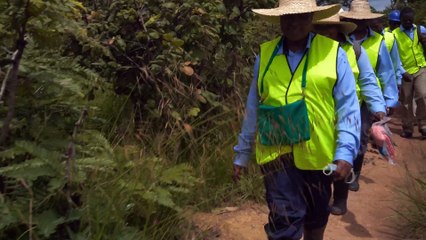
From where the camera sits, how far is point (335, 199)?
564cm

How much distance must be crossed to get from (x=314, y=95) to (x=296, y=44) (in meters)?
0.35

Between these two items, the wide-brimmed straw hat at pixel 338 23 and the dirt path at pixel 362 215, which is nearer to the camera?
the dirt path at pixel 362 215

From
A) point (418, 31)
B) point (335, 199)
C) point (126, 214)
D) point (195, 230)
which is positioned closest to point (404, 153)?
point (418, 31)

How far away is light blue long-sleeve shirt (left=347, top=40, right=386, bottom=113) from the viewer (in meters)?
5.07

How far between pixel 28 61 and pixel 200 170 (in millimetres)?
1941

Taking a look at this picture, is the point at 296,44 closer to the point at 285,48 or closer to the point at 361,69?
the point at 285,48

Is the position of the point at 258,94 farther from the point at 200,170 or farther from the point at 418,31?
the point at 418,31

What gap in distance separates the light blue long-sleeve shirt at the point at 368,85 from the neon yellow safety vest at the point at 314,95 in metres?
1.20

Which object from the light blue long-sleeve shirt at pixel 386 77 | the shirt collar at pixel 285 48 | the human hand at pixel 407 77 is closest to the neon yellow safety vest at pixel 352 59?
the light blue long-sleeve shirt at pixel 386 77

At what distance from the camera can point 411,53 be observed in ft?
31.2

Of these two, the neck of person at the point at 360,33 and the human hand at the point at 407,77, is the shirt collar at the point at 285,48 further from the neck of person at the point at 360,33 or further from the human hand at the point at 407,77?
the human hand at the point at 407,77

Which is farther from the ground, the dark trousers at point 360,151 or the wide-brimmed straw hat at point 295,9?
the wide-brimmed straw hat at point 295,9

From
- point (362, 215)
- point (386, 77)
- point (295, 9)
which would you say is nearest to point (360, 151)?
point (362, 215)

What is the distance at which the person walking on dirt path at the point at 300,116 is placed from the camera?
3.82 metres
